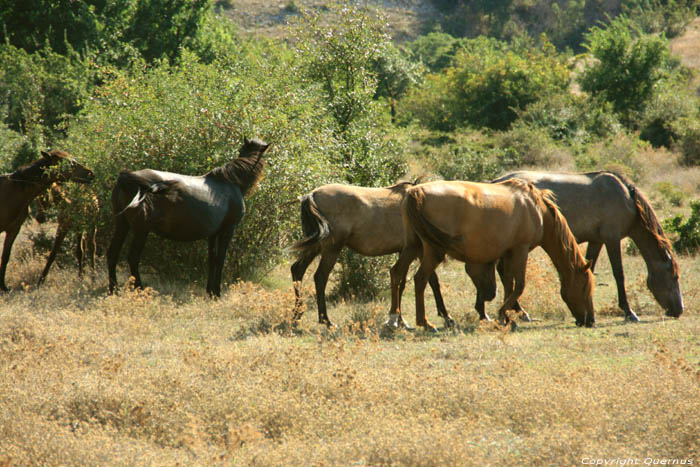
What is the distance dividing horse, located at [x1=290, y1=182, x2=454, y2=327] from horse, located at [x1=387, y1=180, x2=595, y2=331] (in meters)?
0.65

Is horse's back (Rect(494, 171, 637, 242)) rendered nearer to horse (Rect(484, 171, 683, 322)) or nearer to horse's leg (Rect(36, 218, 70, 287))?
horse (Rect(484, 171, 683, 322))

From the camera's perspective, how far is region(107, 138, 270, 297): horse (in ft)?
29.3

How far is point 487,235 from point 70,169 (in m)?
5.93

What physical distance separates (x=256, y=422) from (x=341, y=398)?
0.68 meters

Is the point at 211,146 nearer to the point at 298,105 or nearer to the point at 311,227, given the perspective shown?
the point at 298,105

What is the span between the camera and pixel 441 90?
37219mm

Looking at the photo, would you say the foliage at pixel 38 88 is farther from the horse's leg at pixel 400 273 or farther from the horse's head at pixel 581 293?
the horse's head at pixel 581 293

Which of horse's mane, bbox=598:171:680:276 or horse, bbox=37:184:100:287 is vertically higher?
horse's mane, bbox=598:171:680:276

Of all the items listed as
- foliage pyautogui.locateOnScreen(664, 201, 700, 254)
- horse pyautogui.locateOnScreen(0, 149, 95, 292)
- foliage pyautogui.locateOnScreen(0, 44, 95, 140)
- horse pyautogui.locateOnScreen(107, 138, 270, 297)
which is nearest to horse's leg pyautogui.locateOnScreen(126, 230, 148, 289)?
horse pyautogui.locateOnScreen(107, 138, 270, 297)

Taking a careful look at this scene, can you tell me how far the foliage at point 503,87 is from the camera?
113ft

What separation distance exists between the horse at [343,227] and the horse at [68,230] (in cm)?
369

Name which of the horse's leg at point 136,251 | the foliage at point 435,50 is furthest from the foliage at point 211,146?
the foliage at point 435,50

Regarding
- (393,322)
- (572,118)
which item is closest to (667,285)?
(393,322)

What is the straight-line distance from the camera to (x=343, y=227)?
8.41m
